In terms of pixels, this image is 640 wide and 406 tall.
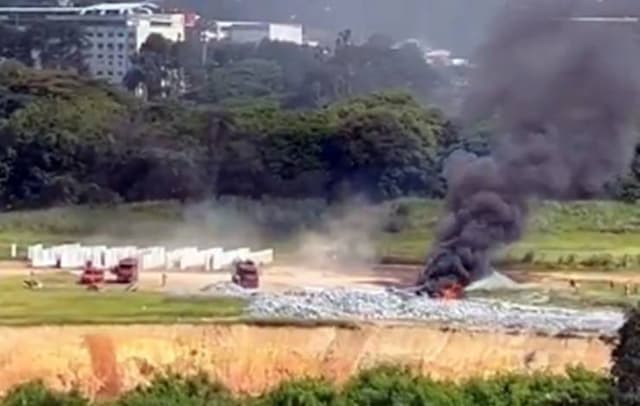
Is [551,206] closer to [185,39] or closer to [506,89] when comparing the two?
[506,89]

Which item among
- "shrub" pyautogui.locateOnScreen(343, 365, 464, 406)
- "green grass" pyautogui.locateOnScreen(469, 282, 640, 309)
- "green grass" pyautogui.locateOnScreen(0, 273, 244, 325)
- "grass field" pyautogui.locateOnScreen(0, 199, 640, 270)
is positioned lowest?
"grass field" pyautogui.locateOnScreen(0, 199, 640, 270)

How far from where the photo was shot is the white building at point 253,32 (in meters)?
139

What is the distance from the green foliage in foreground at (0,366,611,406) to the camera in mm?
38531

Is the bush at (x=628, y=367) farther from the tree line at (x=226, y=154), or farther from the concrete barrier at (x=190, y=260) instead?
the tree line at (x=226, y=154)

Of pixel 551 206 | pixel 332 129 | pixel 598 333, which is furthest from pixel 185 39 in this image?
pixel 598 333

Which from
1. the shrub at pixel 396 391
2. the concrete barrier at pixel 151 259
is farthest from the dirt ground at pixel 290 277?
the shrub at pixel 396 391

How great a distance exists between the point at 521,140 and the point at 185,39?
77.1 m

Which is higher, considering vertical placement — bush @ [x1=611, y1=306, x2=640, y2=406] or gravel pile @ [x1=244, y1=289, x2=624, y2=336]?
bush @ [x1=611, y1=306, x2=640, y2=406]

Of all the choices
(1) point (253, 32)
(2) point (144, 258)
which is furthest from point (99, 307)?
(1) point (253, 32)

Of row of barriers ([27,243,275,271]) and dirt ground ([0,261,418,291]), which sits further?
row of barriers ([27,243,275,271])

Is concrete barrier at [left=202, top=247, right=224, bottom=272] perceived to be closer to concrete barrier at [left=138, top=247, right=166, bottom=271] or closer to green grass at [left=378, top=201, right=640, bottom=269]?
concrete barrier at [left=138, top=247, right=166, bottom=271]

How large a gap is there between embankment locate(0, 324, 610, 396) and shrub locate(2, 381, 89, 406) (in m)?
2.22

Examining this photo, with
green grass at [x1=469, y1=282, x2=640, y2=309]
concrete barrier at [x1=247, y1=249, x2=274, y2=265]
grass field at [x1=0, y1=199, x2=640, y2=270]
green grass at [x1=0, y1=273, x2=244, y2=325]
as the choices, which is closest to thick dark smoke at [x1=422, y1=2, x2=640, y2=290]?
green grass at [x1=469, y1=282, x2=640, y2=309]

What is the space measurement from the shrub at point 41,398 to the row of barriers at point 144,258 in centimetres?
1790
